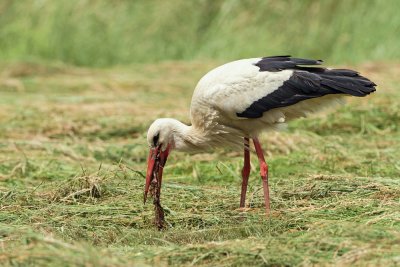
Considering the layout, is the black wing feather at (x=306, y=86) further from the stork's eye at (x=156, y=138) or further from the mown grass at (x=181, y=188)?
the mown grass at (x=181, y=188)

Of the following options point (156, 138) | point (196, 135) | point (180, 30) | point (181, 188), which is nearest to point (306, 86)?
point (196, 135)

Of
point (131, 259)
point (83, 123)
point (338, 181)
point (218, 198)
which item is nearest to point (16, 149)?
point (83, 123)

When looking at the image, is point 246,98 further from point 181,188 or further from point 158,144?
point 181,188

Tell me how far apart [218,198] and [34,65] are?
21.3 feet

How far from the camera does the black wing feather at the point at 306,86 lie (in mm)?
6012

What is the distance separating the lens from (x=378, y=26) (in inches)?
517

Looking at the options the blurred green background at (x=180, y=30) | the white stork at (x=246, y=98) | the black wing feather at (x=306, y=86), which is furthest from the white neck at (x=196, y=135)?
the blurred green background at (x=180, y=30)

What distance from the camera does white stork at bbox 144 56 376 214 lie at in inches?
236

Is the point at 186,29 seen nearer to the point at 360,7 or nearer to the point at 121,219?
the point at 360,7

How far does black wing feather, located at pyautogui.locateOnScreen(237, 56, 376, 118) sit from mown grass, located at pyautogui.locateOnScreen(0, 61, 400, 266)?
70 centimetres

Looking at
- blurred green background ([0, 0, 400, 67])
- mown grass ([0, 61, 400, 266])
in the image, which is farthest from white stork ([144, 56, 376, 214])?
blurred green background ([0, 0, 400, 67])

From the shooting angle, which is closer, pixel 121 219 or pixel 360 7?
pixel 121 219

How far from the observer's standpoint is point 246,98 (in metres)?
6.00

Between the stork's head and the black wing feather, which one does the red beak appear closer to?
the stork's head
